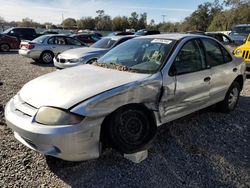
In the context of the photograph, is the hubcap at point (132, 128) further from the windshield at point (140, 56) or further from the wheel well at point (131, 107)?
the windshield at point (140, 56)

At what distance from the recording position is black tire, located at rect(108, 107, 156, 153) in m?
2.90

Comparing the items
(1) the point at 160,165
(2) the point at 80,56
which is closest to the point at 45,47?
(2) the point at 80,56

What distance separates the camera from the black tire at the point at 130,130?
9.53ft

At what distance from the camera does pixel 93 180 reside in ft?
9.25

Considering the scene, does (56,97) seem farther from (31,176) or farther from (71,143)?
(31,176)

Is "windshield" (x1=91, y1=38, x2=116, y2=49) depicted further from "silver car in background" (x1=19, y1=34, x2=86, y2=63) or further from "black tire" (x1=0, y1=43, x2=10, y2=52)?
"black tire" (x1=0, y1=43, x2=10, y2=52)

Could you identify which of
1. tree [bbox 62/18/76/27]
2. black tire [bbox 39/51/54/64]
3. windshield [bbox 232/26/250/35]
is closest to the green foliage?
tree [bbox 62/18/76/27]

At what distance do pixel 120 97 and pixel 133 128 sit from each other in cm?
48

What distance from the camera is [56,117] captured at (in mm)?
2609

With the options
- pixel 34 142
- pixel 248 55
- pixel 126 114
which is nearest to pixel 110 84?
pixel 126 114

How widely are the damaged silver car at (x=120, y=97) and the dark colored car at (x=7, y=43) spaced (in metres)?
15.6

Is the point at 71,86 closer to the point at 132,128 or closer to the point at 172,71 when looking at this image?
the point at 132,128

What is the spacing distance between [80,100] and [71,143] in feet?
1.50

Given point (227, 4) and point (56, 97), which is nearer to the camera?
point (56, 97)
